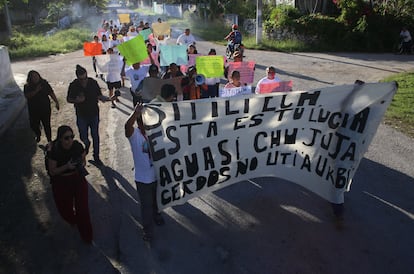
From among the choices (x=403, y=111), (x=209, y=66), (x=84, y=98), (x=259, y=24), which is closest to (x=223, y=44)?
(x=259, y=24)

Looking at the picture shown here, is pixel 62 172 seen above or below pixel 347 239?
above

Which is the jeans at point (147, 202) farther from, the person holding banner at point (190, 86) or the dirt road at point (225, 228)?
the person holding banner at point (190, 86)

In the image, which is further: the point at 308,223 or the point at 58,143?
the point at 308,223

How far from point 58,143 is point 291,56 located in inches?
678

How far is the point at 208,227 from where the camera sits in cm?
518

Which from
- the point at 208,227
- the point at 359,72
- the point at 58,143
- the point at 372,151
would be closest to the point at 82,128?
the point at 58,143

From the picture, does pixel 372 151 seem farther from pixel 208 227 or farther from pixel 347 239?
pixel 208 227

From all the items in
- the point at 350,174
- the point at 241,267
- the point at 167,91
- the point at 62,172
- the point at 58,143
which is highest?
the point at 167,91

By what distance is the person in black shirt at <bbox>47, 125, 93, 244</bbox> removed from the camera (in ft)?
14.8

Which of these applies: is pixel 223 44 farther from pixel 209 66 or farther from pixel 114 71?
pixel 209 66

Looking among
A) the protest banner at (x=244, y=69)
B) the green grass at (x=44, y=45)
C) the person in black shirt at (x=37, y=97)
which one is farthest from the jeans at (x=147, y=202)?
the green grass at (x=44, y=45)

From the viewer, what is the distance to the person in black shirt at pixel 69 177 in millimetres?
4523

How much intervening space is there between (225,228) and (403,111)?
7273 mm

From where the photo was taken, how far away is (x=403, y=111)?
1004 centimetres
